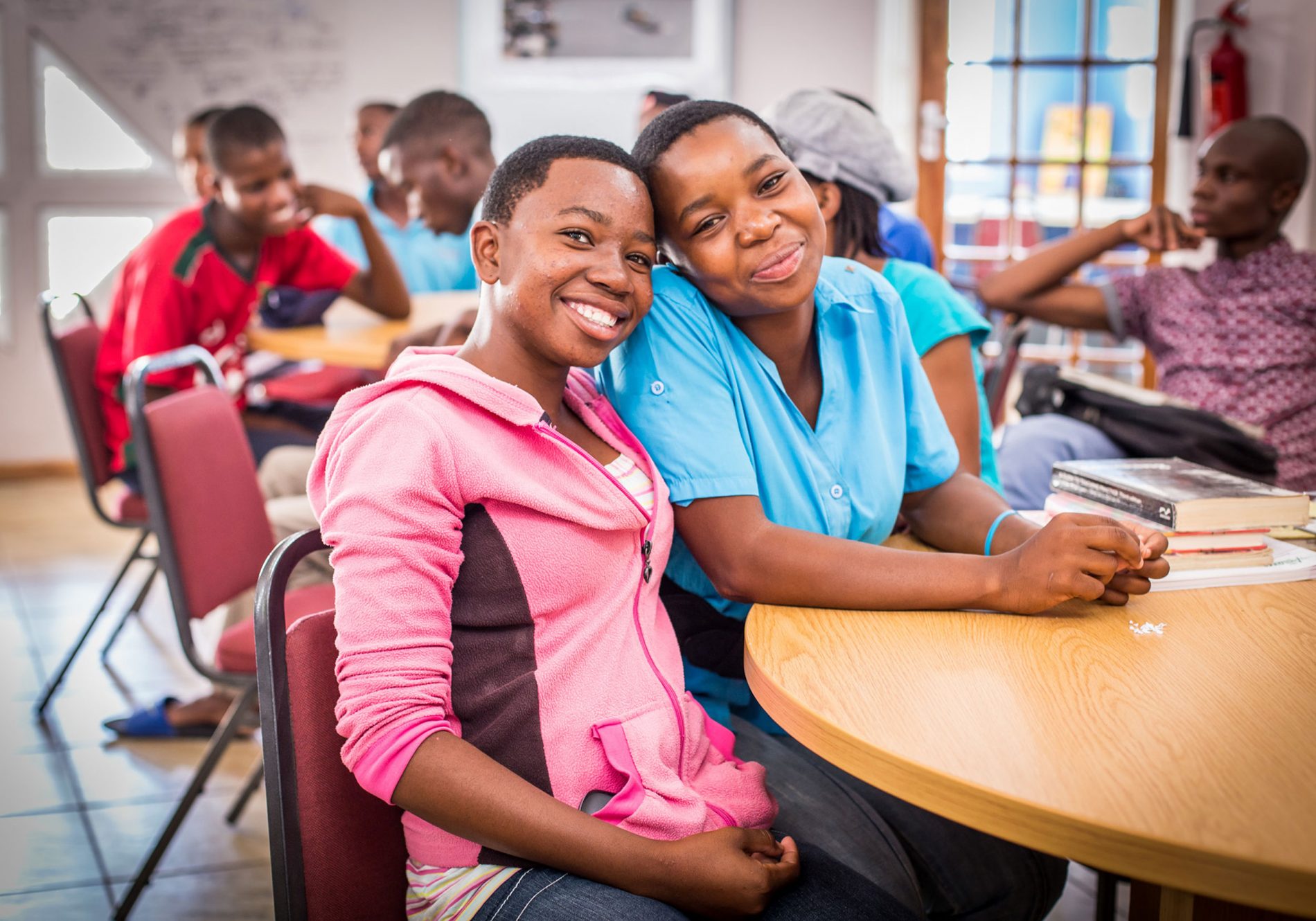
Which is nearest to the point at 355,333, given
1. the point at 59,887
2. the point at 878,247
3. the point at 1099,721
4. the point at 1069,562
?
the point at 59,887

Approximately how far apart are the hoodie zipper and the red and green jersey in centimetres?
205

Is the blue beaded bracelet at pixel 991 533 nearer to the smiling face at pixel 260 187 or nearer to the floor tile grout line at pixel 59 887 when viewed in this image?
the floor tile grout line at pixel 59 887

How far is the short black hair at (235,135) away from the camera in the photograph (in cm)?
291

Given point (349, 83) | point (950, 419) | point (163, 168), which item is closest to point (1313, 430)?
point (950, 419)

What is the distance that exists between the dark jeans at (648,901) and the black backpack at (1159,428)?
1.56m

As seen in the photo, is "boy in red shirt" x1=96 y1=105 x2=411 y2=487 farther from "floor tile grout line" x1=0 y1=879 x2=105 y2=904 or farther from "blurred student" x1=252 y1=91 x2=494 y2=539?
"floor tile grout line" x1=0 y1=879 x2=105 y2=904

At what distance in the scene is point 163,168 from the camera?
5414 mm

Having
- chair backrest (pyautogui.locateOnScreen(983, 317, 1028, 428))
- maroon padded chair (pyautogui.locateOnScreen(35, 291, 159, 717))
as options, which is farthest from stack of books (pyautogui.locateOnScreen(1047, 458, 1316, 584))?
maroon padded chair (pyautogui.locateOnScreen(35, 291, 159, 717))

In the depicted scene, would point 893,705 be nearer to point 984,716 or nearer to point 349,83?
point 984,716

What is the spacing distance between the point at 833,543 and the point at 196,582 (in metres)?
1.08

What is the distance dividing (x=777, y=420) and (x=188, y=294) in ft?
7.12

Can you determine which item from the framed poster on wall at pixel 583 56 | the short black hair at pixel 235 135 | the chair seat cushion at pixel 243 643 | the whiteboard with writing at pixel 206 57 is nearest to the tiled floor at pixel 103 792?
the chair seat cushion at pixel 243 643

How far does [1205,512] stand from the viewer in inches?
47.3

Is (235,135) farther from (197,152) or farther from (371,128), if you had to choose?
(197,152)
